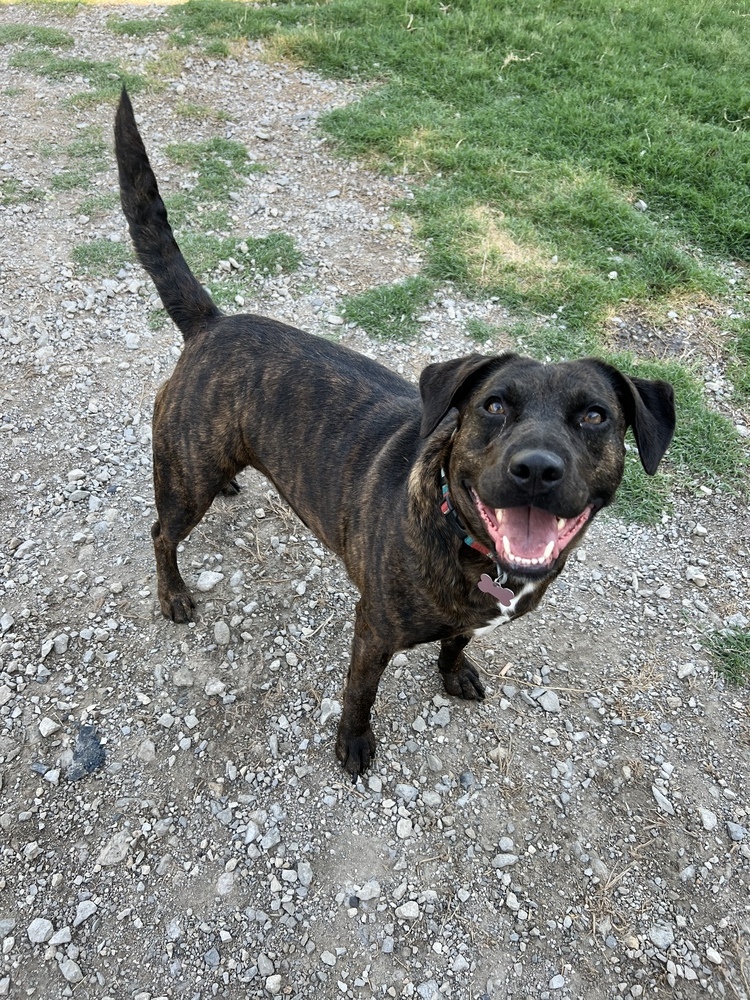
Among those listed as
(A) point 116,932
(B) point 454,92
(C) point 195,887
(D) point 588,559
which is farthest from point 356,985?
(B) point 454,92

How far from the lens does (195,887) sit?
288 cm

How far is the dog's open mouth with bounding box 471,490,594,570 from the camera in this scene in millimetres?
2303

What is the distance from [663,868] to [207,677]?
2.29 metres

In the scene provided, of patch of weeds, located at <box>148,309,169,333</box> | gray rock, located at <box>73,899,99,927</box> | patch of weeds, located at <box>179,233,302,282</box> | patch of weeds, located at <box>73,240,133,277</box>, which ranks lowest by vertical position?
gray rock, located at <box>73,899,99,927</box>

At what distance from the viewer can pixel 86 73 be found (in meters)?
7.58

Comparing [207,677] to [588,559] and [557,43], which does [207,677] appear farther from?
[557,43]

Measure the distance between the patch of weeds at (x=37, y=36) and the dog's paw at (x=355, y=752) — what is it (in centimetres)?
864

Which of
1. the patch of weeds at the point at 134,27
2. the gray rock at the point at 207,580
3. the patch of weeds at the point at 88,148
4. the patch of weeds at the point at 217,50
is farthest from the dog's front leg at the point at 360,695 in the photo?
the patch of weeds at the point at 134,27

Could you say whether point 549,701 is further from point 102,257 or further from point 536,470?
point 102,257

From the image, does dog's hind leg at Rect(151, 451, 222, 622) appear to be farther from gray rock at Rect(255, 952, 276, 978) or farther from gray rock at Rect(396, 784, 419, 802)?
gray rock at Rect(255, 952, 276, 978)

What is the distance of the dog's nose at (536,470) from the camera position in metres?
2.12

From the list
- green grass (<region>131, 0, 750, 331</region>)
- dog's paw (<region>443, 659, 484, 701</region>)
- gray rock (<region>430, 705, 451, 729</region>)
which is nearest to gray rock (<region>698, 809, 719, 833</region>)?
dog's paw (<region>443, 659, 484, 701</region>)

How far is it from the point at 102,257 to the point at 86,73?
3.43 m

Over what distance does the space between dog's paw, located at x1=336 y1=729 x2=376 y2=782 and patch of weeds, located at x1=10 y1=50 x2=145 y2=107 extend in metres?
7.01
